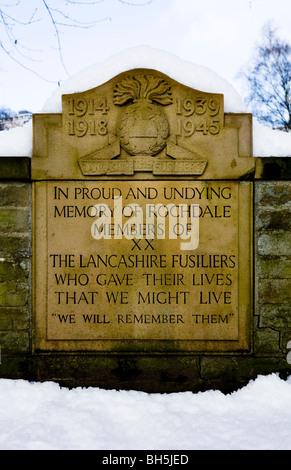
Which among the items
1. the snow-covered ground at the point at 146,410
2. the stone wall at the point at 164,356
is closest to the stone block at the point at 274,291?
the stone wall at the point at 164,356

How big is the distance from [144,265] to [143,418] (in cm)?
113

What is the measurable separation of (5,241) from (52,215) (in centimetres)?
44

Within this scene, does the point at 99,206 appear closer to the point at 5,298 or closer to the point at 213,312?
the point at 5,298

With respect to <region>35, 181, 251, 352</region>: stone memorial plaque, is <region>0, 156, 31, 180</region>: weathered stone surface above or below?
above

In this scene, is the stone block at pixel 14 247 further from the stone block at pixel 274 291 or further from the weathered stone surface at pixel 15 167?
the stone block at pixel 274 291

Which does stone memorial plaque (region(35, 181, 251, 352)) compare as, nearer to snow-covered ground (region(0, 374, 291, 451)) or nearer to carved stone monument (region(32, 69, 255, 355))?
carved stone monument (region(32, 69, 255, 355))

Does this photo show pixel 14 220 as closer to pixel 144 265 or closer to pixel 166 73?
pixel 144 265

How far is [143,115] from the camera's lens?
293 cm

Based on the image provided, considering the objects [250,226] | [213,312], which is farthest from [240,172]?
[213,312]

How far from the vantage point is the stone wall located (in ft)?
9.71

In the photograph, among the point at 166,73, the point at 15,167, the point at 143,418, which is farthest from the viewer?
the point at 166,73

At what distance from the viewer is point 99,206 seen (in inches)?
118

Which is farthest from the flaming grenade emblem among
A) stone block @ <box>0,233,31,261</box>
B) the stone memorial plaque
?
stone block @ <box>0,233,31,261</box>

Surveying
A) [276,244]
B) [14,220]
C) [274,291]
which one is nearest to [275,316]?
[274,291]
